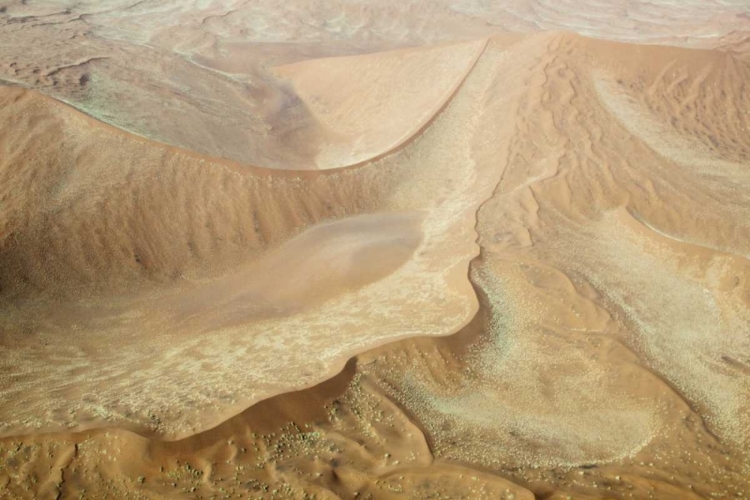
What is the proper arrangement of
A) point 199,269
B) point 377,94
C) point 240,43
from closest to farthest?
point 199,269 → point 377,94 → point 240,43

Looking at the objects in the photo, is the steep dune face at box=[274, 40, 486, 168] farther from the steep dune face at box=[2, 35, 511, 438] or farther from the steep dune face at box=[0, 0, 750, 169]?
the steep dune face at box=[2, 35, 511, 438]

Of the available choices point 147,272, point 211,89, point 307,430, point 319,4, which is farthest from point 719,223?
point 319,4

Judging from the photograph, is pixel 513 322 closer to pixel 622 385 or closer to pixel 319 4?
pixel 622 385

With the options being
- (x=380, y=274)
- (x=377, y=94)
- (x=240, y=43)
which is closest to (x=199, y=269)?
(x=380, y=274)

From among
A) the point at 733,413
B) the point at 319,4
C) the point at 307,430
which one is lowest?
the point at 733,413

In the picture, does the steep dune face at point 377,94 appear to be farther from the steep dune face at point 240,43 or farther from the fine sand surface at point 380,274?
the steep dune face at point 240,43

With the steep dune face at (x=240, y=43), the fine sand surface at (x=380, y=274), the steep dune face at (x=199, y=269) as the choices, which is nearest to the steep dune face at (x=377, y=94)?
the fine sand surface at (x=380, y=274)

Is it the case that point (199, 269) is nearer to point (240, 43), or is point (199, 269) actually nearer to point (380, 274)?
point (380, 274)

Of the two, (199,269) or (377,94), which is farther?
(377,94)
